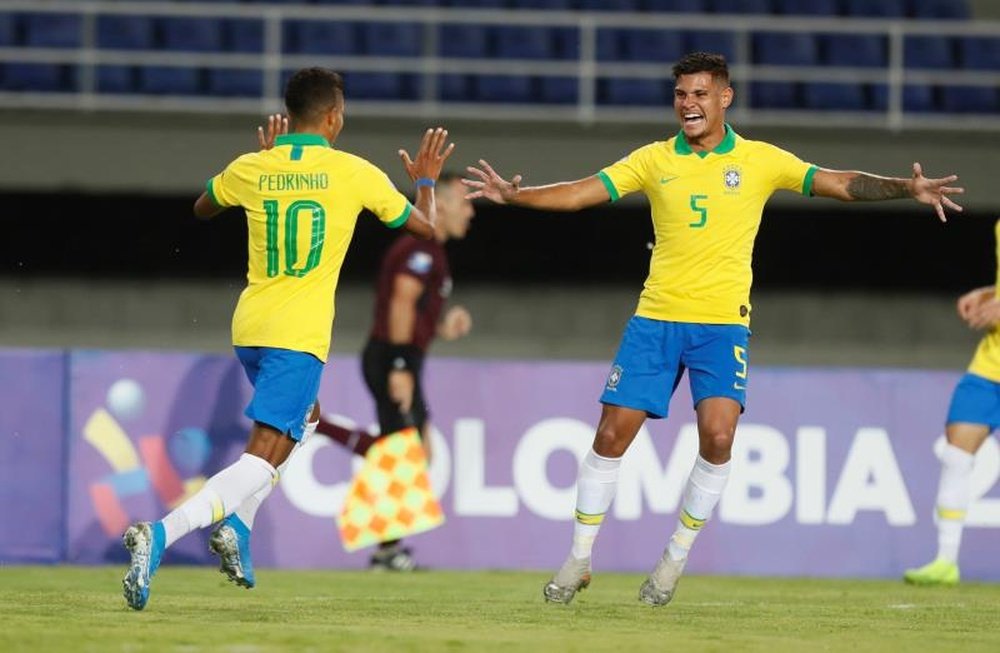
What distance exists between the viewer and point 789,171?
8.73m

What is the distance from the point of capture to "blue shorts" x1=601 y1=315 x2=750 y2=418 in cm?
858

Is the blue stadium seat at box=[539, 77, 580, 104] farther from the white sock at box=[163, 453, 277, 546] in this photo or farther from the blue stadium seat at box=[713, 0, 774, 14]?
the white sock at box=[163, 453, 277, 546]

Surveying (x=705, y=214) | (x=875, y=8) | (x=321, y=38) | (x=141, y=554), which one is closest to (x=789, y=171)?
(x=705, y=214)

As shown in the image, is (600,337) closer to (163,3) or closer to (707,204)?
(163,3)

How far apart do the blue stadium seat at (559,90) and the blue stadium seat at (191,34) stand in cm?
322

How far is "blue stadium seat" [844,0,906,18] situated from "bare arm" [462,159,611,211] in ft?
39.6

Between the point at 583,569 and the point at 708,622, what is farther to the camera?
the point at 583,569

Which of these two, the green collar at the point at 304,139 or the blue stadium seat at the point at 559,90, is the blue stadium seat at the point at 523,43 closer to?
the blue stadium seat at the point at 559,90

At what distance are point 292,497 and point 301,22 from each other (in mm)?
7974

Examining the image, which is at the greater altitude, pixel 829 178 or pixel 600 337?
pixel 829 178

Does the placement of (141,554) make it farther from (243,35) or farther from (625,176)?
(243,35)

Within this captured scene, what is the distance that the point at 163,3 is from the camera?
19.3 m

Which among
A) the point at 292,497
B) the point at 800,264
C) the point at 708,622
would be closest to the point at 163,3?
the point at 800,264

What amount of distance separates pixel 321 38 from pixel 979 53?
262 inches
